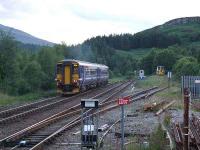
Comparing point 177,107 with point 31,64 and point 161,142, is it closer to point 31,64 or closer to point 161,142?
point 161,142

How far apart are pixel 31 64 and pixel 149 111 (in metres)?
19.0

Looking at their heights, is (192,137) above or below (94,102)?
below

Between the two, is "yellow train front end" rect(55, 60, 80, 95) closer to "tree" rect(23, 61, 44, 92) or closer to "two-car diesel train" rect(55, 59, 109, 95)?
"two-car diesel train" rect(55, 59, 109, 95)

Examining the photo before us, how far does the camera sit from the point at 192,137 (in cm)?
1488

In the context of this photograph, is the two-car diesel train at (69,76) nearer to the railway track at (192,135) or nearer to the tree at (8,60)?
the tree at (8,60)

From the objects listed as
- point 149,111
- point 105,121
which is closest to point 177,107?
point 149,111

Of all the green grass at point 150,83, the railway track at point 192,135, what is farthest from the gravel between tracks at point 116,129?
the green grass at point 150,83

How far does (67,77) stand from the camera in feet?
135

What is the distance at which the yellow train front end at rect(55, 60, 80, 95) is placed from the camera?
4088cm

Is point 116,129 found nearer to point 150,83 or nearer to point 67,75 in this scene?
point 67,75

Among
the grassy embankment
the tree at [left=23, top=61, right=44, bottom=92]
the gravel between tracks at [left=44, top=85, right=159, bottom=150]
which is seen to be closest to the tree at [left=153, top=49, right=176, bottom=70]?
the grassy embankment

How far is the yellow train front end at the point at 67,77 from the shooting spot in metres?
40.9

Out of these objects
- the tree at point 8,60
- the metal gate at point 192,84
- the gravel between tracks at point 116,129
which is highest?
the tree at point 8,60

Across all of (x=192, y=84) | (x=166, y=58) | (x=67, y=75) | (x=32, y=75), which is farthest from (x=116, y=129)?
(x=166, y=58)
